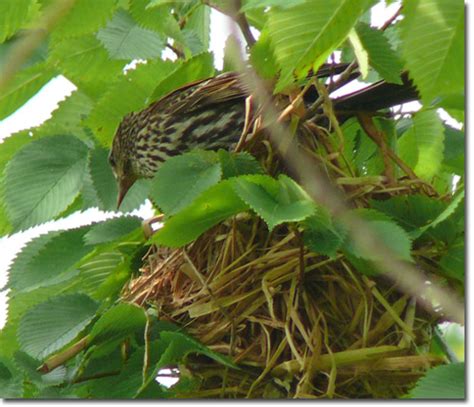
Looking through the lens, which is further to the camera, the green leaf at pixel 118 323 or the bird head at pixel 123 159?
the bird head at pixel 123 159

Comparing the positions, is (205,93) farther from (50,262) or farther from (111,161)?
(50,262)

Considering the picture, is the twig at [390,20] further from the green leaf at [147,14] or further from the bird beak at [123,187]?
the bird beak at [123,187]

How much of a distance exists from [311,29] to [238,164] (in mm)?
907

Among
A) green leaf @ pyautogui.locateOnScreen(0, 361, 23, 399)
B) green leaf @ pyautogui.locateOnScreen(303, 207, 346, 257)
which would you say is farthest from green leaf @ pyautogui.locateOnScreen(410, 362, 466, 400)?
green leaf @ pyautogui.locateOnScreen(0, 361, 23, 399)

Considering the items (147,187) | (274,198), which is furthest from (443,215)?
(147,187)

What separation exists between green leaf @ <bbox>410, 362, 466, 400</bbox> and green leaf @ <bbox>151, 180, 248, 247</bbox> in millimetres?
581

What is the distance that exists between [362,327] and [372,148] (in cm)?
55

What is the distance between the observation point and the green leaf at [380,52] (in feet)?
6.15

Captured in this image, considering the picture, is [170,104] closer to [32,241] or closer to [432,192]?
[32,241]

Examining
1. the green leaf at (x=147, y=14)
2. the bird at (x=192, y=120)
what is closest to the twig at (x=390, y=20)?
the bird at (x=192, y=120)

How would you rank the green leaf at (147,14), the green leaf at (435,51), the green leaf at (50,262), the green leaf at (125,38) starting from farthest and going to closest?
1. the green leaf at (125,38)
2. the green leaf at (50,262)
3. the green leaf at (147,14)
4. the green leaf at (435,51)

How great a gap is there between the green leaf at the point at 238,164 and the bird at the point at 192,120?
34 centimetres

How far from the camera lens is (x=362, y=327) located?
227 cm

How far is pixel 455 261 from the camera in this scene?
7.27 feet
